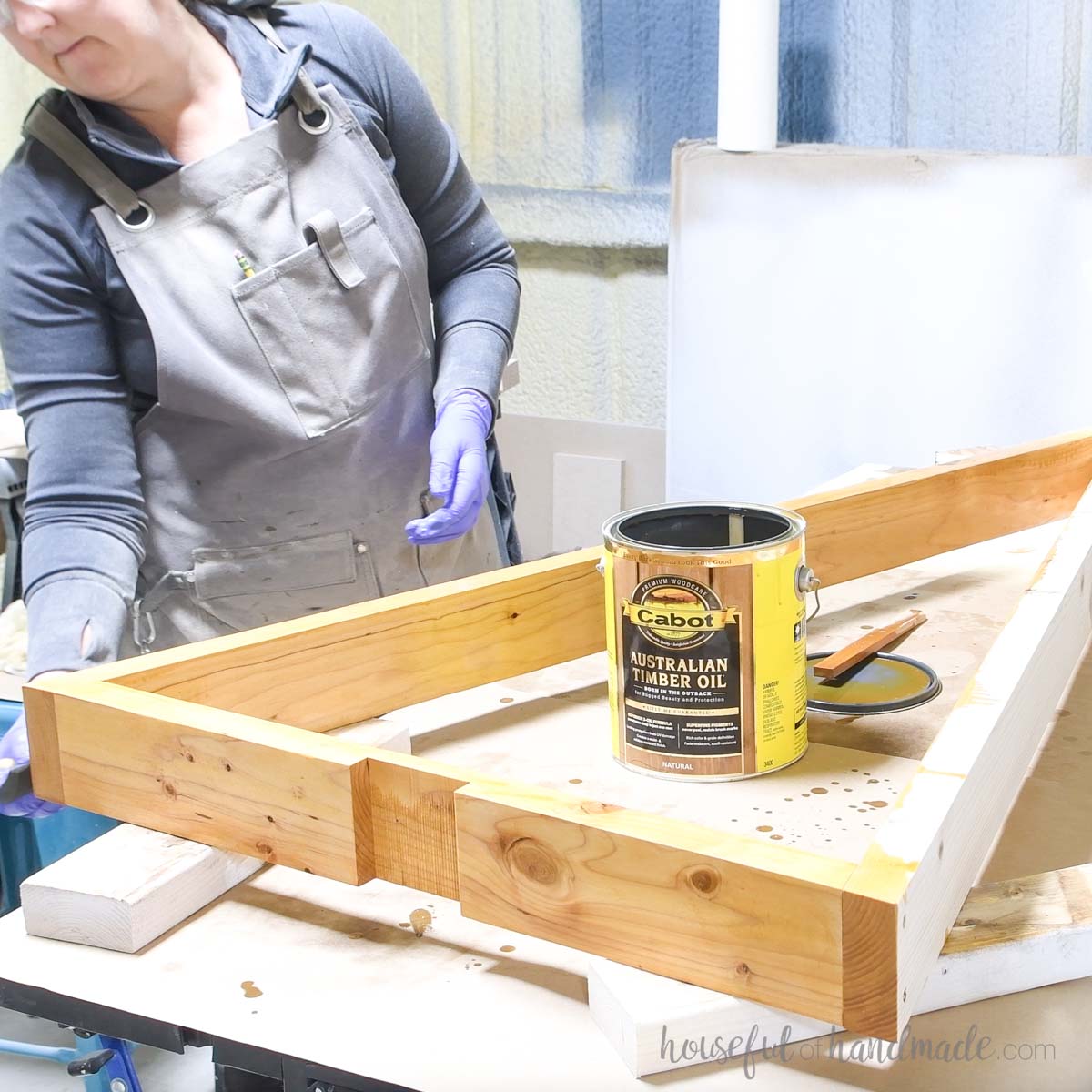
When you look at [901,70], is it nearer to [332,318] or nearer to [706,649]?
[332,318]

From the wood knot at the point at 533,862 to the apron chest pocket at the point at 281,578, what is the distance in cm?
85

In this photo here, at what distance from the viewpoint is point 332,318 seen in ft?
4.54

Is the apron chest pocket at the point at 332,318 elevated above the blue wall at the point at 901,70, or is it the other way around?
the blue wall at the point at 901,70

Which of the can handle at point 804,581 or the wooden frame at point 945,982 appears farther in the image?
the can handle at point 804,581

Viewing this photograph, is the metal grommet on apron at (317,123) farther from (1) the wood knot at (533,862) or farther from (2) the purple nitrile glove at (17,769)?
(1) the wood knot at (533,862)

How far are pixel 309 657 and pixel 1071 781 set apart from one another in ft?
1.76

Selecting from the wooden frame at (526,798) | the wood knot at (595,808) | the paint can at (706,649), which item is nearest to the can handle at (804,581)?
the paint can at (706,649)

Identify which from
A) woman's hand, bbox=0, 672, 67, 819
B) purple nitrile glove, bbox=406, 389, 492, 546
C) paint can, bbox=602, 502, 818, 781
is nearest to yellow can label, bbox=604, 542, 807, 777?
paint can, bbox=602, 502, 818, 781

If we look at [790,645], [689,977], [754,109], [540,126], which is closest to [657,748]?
[790,645]

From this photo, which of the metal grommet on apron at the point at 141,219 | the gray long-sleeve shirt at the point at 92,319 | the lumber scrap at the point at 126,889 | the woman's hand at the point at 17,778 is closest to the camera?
the lumber scrap at the point at 126,889

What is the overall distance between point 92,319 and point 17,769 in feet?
1.72

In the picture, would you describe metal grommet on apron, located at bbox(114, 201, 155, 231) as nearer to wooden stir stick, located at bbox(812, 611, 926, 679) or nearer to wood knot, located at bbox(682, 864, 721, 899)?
wooden stir stick, located at bbox(812, 611, 926, 679)

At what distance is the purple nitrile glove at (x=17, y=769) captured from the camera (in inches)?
36.0

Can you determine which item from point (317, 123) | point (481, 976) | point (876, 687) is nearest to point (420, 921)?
point (481, 976)
